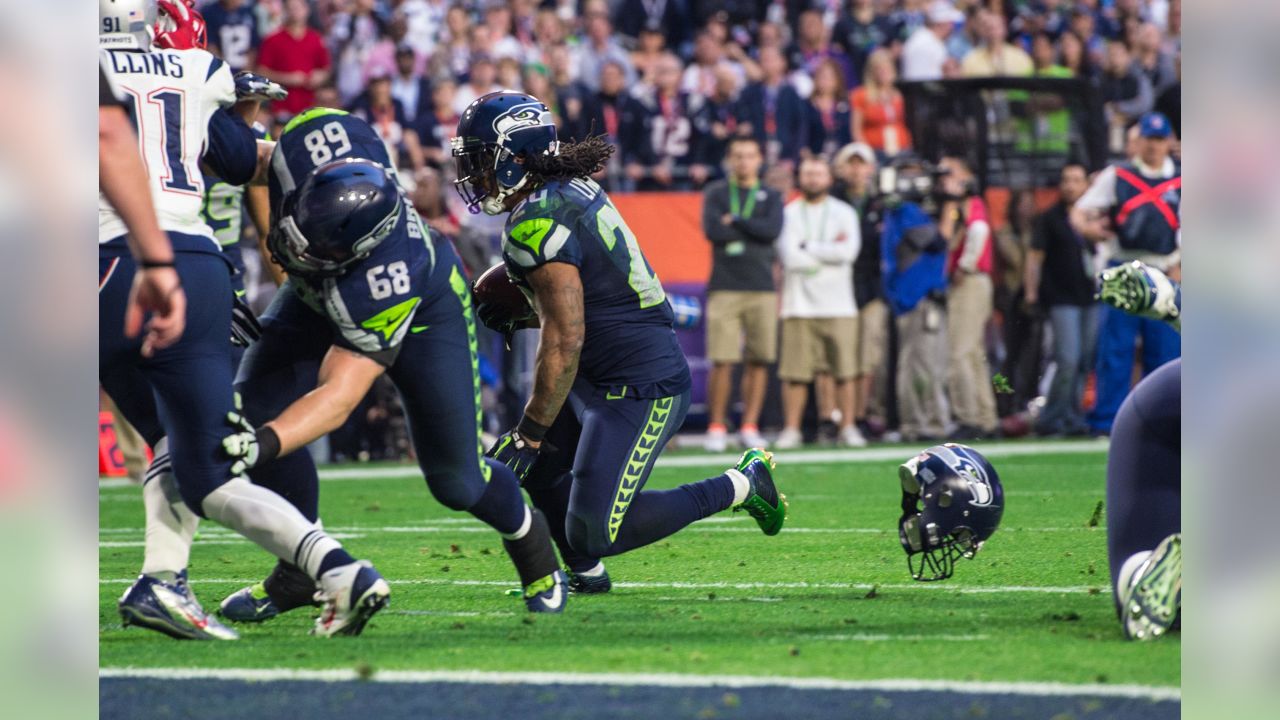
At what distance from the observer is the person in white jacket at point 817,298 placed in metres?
12.7

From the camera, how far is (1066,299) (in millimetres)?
12914

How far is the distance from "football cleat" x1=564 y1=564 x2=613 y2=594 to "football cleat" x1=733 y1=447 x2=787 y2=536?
531mm

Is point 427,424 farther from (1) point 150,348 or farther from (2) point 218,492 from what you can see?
(1) point 150,348

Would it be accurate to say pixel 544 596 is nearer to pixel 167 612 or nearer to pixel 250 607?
pixel 250 607

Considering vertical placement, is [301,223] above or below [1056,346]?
above

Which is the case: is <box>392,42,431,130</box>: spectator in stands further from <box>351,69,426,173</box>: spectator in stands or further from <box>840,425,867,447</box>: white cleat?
<box>840,425,867,447</box>: white cleat

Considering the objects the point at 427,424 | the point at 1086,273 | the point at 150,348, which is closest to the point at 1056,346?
the point at 1086,273

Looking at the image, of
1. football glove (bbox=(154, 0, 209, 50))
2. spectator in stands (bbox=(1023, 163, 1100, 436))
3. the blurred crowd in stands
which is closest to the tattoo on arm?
football glove (bbox=(154, 0, 209, 50))

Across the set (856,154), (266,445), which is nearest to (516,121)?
(266,445)

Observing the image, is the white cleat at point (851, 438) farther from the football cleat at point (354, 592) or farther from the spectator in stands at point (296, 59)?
the football cleat at point (354, 592)

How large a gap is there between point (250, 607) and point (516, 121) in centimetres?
172

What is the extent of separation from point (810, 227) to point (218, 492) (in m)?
8.45
